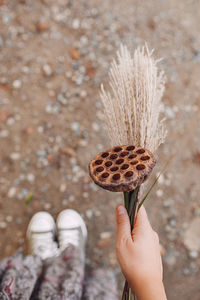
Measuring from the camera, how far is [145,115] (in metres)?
0.86

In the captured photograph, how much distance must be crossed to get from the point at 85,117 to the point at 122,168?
3.61ft

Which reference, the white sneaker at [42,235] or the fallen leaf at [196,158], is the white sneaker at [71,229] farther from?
the fallen leaf at [196,158]

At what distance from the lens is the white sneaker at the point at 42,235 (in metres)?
1.62

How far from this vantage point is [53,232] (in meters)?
1.72

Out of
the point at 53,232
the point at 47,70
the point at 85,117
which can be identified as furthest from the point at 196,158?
the point at 47,70

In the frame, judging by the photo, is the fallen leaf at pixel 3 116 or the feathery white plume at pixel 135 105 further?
the fallen leaf at pixel 3 116

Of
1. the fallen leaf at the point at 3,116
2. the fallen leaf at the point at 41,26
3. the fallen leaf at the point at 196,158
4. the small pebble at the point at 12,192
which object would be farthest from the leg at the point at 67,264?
the fallen leaf at the point at 41,26

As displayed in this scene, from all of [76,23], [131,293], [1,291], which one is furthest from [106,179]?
[76,23]

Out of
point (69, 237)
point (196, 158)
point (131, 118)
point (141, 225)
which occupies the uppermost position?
point (131, 118)

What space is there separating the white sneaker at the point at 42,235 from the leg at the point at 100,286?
25 centimetres

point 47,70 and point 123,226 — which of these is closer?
point 123,226

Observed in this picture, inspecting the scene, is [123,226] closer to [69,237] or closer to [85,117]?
[69,237]

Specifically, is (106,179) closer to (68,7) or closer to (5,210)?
(5,210)

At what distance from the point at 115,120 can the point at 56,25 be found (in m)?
1.28
